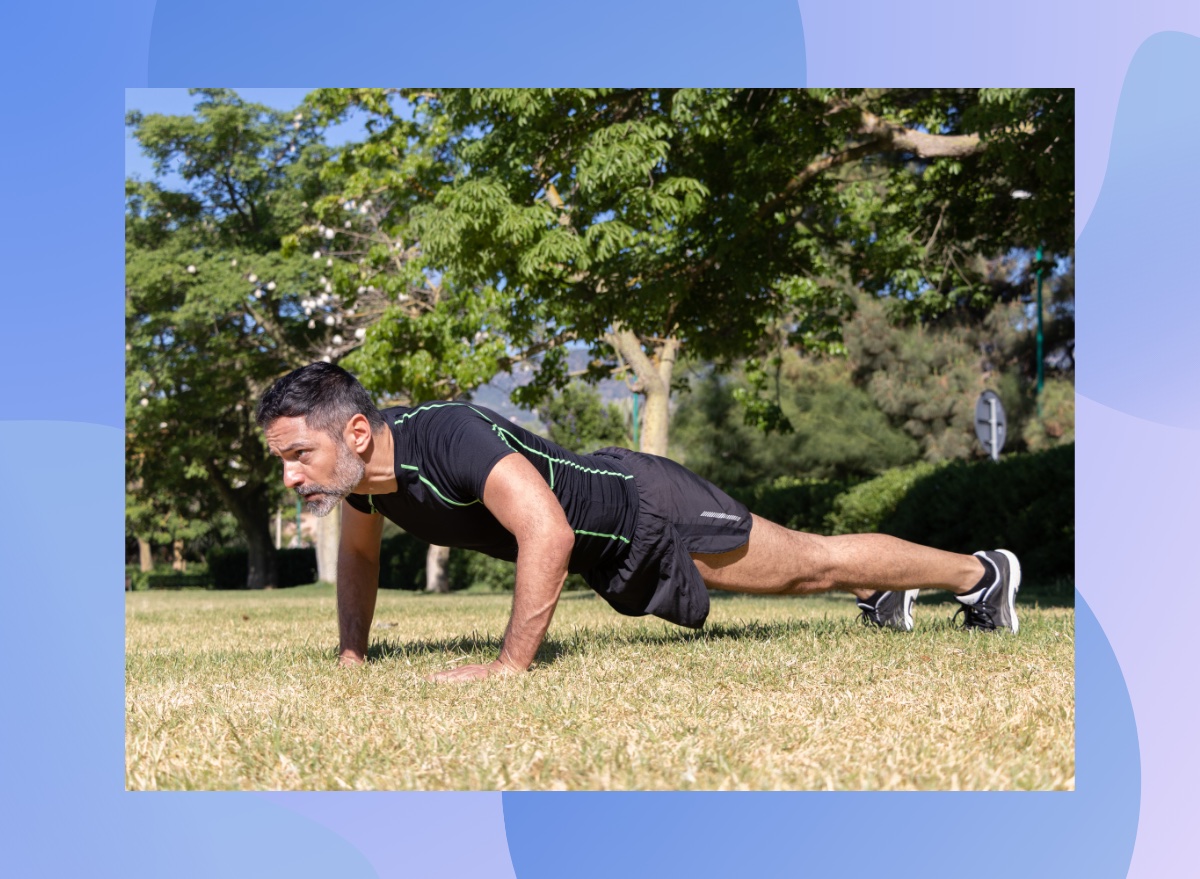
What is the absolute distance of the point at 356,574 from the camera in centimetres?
434

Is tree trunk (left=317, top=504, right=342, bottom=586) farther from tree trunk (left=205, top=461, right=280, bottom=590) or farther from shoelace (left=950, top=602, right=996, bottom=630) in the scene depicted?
shoelace (left=950, top=602, right=996, bottom=630)

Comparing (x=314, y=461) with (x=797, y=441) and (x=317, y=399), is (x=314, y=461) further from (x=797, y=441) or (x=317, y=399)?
(x=797, y=441)

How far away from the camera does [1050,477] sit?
1241 centimetres

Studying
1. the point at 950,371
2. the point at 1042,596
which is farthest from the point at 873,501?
the point at 950,371

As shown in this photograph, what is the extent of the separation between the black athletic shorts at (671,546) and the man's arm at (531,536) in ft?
2.14

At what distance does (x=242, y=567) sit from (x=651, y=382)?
20801 millimetres

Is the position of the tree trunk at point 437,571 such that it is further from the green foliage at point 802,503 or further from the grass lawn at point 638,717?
the grass lawn at point 638,717

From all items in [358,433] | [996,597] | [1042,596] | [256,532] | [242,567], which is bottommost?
[242,567]

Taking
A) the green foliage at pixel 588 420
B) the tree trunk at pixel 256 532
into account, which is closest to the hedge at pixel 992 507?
the green foliage at pixel 588 420

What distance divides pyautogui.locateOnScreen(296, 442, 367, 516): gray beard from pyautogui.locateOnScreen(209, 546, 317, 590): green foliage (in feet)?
96.5

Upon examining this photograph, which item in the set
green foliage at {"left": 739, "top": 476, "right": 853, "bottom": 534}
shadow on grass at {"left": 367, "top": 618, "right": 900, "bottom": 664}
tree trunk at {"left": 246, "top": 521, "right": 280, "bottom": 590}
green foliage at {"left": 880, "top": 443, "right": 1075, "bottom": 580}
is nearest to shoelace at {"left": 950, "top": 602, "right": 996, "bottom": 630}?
shadow on grass at {"left": 367, "top": 618, "right": 900, "bottom": 664}

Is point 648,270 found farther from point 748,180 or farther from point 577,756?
point 577,756

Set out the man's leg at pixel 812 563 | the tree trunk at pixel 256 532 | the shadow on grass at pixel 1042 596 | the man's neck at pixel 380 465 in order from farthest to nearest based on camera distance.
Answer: the tree trunk at pixel 256 532, the shadow on grass at pixel 1042 596, the man's leg at pixel 812 563, the man's neck at pixel 380 465

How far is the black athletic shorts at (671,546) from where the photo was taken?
4.25m
